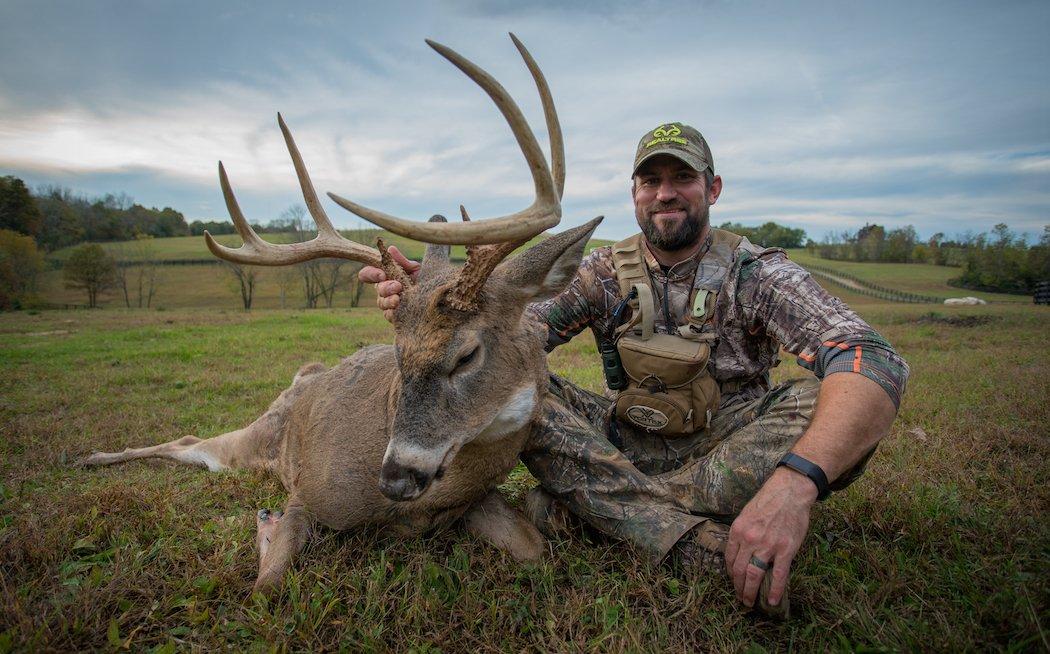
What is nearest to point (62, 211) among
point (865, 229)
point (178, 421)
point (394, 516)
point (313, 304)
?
point (313, 304)

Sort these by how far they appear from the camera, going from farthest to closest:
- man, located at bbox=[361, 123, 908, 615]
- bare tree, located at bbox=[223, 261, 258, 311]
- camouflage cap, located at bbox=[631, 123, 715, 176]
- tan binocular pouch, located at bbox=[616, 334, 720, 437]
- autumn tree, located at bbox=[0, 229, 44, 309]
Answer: bare tree, located at bbox=[223, 261, 258, 311]
autumn tree, located at bbox=[0, 229, 44, 309]
camouflage cap, located at bbox=[631, 123, 715, 176]
tan binocular pouch, located at bbox=[616, 334, 720, 437]
man, located at bbox=[361, 123, 908, 615]

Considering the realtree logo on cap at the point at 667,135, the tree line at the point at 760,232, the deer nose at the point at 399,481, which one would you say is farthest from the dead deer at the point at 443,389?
the tree line at the point at 760,232

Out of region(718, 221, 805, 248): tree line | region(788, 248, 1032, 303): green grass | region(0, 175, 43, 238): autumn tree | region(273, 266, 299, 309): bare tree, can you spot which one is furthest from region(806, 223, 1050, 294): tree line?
region(0, 175, 43, 238): autumn tree

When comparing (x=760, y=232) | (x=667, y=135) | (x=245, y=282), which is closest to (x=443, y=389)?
(x=667, y=135)

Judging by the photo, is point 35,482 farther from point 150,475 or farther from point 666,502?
point 666,502

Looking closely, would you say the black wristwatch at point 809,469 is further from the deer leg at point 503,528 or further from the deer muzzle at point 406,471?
the deer muzzle at point 406,471

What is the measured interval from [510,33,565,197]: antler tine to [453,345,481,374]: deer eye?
0.98 metres

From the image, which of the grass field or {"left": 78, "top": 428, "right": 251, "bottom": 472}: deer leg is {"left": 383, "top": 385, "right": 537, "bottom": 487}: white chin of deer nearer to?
the grass field

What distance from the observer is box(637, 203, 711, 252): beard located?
406 cm

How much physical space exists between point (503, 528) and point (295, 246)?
96.7 inches

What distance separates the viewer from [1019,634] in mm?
2238

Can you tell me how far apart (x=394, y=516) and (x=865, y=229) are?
9117 centimetres

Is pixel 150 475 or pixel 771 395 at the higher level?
pixel 771 395

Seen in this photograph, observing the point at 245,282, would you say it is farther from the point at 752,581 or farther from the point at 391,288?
the point at 752,581
